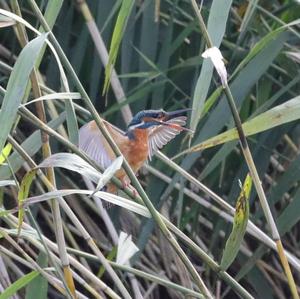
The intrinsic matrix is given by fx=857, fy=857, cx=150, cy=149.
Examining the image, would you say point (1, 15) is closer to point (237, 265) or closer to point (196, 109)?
point (196, 109)

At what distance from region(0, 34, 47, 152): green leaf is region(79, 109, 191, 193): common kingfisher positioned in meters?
0.40

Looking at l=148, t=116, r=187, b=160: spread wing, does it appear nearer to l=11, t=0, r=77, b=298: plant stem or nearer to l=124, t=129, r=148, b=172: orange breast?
l=124, t=129, r=148, b=172: orange breast

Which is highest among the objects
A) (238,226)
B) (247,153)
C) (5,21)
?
(5,21)

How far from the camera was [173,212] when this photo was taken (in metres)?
2.39

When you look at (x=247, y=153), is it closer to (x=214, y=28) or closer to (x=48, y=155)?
(x=214, y=28)

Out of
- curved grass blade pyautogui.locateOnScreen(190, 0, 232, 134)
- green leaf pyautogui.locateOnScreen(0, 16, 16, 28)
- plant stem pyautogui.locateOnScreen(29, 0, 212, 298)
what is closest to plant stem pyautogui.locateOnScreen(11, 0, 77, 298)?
green leaf pyautogui.locateOnScreen(0, 16, 16, 28)

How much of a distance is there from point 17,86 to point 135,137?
0.58 meters

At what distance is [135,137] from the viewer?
1732 millimetres

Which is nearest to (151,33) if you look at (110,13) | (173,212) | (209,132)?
(110,13)

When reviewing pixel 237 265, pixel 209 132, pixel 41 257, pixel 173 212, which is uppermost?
pixel 209 132

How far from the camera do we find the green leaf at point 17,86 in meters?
1.16

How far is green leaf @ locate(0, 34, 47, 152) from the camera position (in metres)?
1.16

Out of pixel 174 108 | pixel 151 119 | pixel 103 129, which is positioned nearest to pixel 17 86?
pixel 103 129

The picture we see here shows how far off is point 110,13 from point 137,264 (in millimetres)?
730
